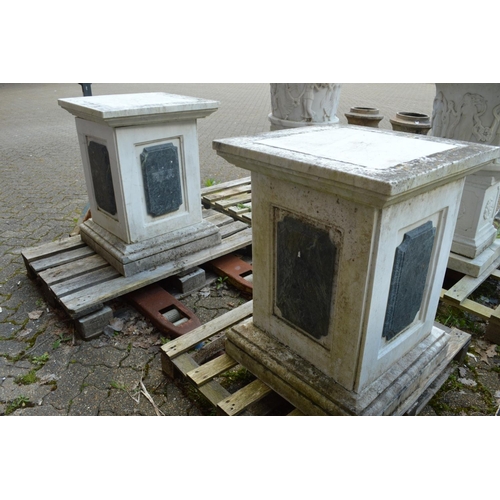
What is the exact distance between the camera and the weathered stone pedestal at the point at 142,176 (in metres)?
2.64

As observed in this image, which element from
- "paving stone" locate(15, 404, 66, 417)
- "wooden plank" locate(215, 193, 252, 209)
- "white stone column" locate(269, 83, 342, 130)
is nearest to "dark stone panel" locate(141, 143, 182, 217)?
"wooden plank" locate(215, 193, 252, 209)

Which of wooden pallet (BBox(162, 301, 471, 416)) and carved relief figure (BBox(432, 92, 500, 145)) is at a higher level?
carved relief figure (BBox(432, 92, 500, 145))

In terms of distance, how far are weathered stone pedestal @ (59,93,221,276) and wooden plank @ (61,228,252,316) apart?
5cm

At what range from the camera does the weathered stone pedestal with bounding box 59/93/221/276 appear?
8.67 ft

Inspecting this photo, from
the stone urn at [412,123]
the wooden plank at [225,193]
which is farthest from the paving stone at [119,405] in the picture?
the stone urn at [412,123]

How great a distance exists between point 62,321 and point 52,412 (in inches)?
29.8

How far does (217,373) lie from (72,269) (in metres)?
1.39

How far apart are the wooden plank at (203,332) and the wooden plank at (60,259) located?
3.92 ft

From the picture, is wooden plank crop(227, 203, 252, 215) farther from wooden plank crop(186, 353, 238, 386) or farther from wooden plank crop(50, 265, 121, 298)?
wooden plank crop(186, 353, 238, 386)

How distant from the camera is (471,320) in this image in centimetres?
277

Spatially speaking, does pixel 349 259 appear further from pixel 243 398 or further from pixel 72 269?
pixel 72 269

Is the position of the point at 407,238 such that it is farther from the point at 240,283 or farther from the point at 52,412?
the point at 52,412

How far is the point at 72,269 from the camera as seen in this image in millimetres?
2918

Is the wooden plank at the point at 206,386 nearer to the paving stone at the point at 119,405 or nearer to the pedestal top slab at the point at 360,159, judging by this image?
the paving stone at the point at 119,405
